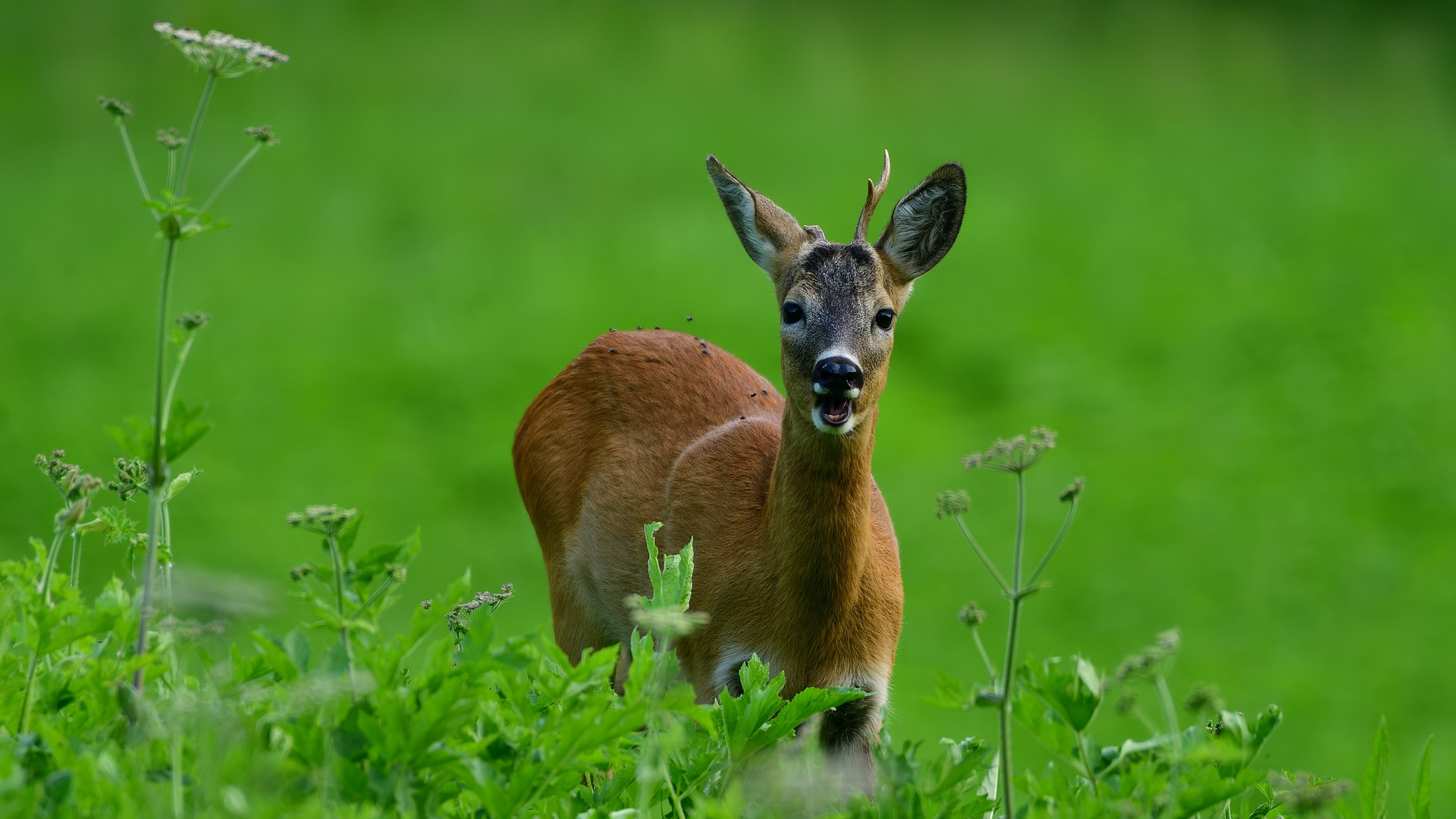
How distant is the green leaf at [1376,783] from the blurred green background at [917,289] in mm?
4803

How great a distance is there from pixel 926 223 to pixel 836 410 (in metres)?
0.66

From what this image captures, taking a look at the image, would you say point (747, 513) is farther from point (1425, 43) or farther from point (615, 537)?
point (1425, 43)

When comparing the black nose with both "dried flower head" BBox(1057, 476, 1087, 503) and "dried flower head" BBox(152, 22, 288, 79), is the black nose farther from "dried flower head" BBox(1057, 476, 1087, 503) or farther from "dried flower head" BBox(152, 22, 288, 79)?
"dried flower head" BBox(152, 22, 288, 79)

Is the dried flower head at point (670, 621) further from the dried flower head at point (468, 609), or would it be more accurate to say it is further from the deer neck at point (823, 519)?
the deer neck at point (823, 519)

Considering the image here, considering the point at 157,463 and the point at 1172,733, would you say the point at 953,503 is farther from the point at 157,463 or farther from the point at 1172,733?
the point at 157,463

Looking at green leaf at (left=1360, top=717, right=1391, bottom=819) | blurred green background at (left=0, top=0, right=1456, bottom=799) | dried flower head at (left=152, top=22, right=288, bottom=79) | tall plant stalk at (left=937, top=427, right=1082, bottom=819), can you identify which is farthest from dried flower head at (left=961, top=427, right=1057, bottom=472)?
blurred green background at (left=0, top=0, right=1456, bottom=799)

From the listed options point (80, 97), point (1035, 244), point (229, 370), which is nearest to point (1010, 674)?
point (229, 370)

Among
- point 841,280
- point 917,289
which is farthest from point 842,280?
point 917,289

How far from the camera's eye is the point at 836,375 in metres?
3.24

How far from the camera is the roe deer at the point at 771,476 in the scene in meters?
3.47

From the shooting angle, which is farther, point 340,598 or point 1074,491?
point 1074,491

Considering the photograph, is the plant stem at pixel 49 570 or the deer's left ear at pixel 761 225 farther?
the deer's left ear at pixel 761 225

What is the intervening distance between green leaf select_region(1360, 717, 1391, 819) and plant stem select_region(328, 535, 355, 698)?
138cm

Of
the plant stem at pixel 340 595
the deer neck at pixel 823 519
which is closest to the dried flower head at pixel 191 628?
the plant stem at pixel 340 595
